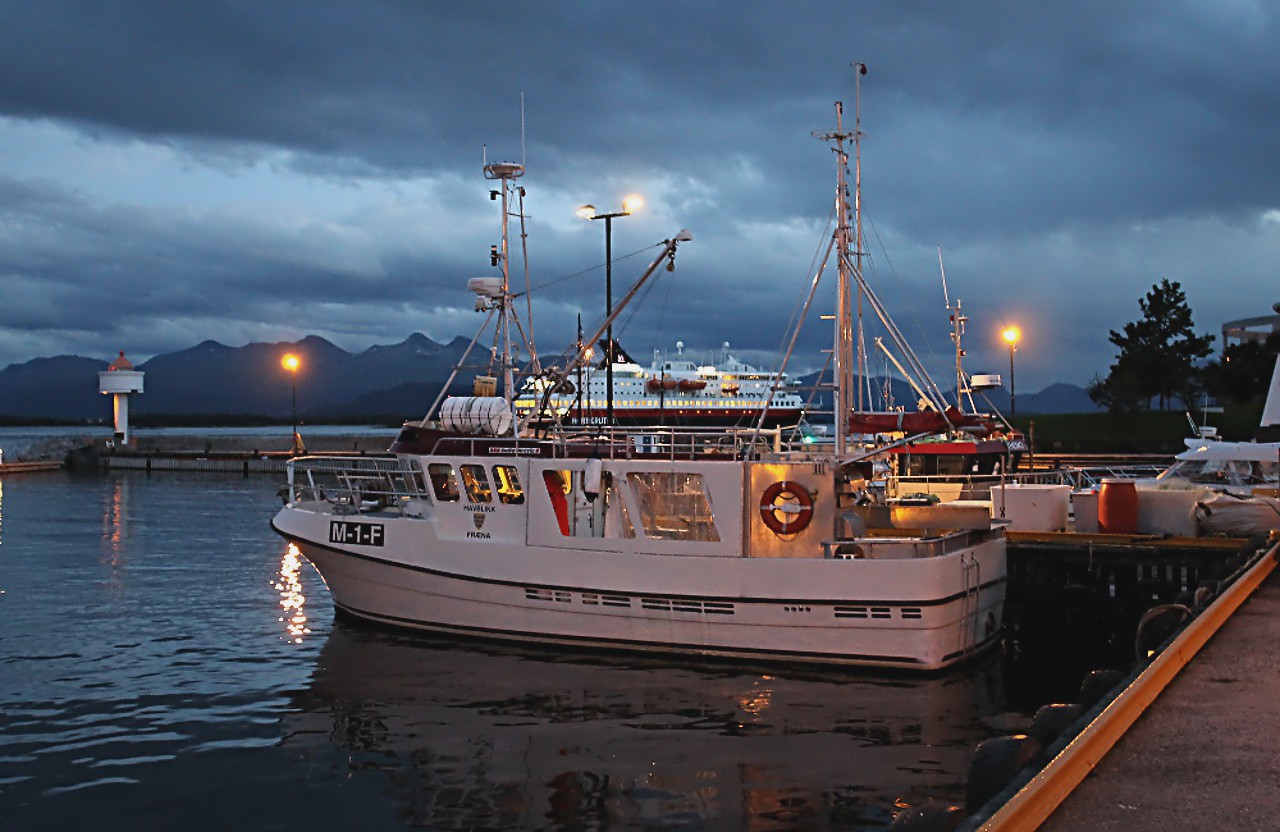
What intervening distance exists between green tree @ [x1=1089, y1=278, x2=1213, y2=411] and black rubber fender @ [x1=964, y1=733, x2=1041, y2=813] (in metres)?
59.7

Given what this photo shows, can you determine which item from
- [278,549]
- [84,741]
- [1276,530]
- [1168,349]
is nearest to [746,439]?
[1276,530]

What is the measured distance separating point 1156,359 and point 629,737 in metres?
56.2

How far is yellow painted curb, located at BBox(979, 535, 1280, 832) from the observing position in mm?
5164

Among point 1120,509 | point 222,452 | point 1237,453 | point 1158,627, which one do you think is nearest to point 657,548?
point 1158,627

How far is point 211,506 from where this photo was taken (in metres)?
44.2

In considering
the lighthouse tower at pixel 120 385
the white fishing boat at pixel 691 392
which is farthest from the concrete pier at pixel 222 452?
the white fishing boat at pixel 691 392

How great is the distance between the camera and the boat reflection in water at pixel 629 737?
10.5m

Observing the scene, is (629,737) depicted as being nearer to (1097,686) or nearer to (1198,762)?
(1097,686)

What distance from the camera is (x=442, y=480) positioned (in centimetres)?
1792

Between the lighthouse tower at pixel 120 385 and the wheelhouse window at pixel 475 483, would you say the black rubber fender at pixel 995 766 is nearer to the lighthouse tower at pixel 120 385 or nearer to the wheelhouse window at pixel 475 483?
the wheelhouse window at pixel 475 483

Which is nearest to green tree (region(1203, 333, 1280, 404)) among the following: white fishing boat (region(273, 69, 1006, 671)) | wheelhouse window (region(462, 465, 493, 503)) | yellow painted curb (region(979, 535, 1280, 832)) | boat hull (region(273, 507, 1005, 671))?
white fishing boat (region(273, 69, 1006, 671))

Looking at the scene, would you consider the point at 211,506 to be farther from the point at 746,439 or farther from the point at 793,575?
the point at 793,575

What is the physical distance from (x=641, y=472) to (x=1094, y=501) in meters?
9.72

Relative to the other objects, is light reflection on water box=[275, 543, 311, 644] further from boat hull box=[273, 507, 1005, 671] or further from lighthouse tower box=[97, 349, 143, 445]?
lighthouse tower box=[97, 349, 143, 445]
